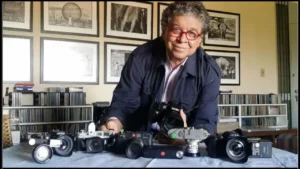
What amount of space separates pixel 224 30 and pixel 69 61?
1.92 m

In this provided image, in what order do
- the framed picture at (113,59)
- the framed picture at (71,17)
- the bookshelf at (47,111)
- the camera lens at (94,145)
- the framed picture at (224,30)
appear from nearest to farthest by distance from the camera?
the camera lens at (94,145) < the bookshelf at (47,111) < the framed picture at (71,17) < the framed picture at (113,59) < the framed picture at (224,30)

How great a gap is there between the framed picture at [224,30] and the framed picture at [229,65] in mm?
110

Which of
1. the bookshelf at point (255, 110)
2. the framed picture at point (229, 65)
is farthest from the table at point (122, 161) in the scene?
the framed picture at point (229, 65)

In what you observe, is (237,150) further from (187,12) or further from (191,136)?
(187,12)

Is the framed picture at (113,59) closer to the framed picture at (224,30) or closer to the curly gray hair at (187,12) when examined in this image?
the framed picture at (224,30)

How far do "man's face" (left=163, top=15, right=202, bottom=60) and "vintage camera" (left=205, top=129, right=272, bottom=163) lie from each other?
34 cm

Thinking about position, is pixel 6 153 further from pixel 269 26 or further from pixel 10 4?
pixel 269 26

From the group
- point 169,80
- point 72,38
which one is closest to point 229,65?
point 72,38

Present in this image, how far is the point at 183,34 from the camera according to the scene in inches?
39.0

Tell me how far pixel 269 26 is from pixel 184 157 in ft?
12.6

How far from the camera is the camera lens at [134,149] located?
76cm

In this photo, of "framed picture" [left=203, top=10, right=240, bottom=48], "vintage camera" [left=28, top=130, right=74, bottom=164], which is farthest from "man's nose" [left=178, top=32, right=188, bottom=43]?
"framed picture" [left=203, top=10, right=240, bottom=48]

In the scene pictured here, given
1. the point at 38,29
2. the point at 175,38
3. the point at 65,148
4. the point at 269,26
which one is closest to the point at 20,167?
the point at 65,148

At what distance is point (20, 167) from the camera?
2.26 ft
